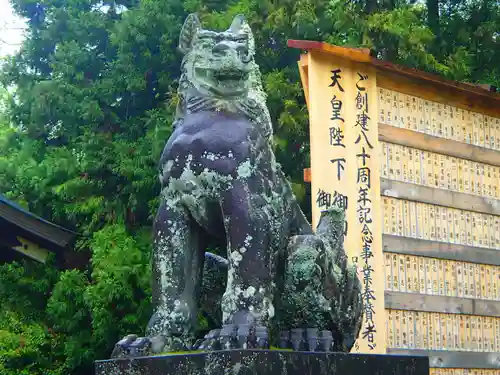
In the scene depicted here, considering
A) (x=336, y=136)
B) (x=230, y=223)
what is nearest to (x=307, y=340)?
(x=230, y=223)

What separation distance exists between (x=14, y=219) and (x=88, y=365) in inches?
97.0

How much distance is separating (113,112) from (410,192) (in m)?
5.67

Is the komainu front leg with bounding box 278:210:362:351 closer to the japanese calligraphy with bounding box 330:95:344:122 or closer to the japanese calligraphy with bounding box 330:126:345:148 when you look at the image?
the japanese calligraphy with bounding box 330:126:345:148

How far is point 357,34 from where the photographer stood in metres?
10.5

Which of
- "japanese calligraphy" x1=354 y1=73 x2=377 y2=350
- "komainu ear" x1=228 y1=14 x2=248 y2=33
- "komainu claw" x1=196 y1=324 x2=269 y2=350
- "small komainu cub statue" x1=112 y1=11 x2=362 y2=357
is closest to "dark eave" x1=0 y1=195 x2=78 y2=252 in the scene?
"japanese calligraphy" x1=354 y1=73 x2=377 y2=350

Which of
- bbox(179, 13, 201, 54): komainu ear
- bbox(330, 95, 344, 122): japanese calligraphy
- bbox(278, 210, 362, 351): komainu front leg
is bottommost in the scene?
bbox(278, 210, 362, 351): komainu front leg

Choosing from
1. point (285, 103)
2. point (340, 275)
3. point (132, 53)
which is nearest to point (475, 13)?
point (285, 103)

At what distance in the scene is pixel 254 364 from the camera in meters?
3.21

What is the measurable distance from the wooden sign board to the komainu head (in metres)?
3.46

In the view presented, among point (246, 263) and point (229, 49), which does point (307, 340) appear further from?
point (229, 49)

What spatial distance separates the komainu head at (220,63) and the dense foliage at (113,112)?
589 cm

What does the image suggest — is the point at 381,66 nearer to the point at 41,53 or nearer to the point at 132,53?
the point at 132,53

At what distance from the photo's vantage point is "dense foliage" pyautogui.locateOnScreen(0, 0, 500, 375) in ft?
31.9

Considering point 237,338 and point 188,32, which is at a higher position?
point 188,32
